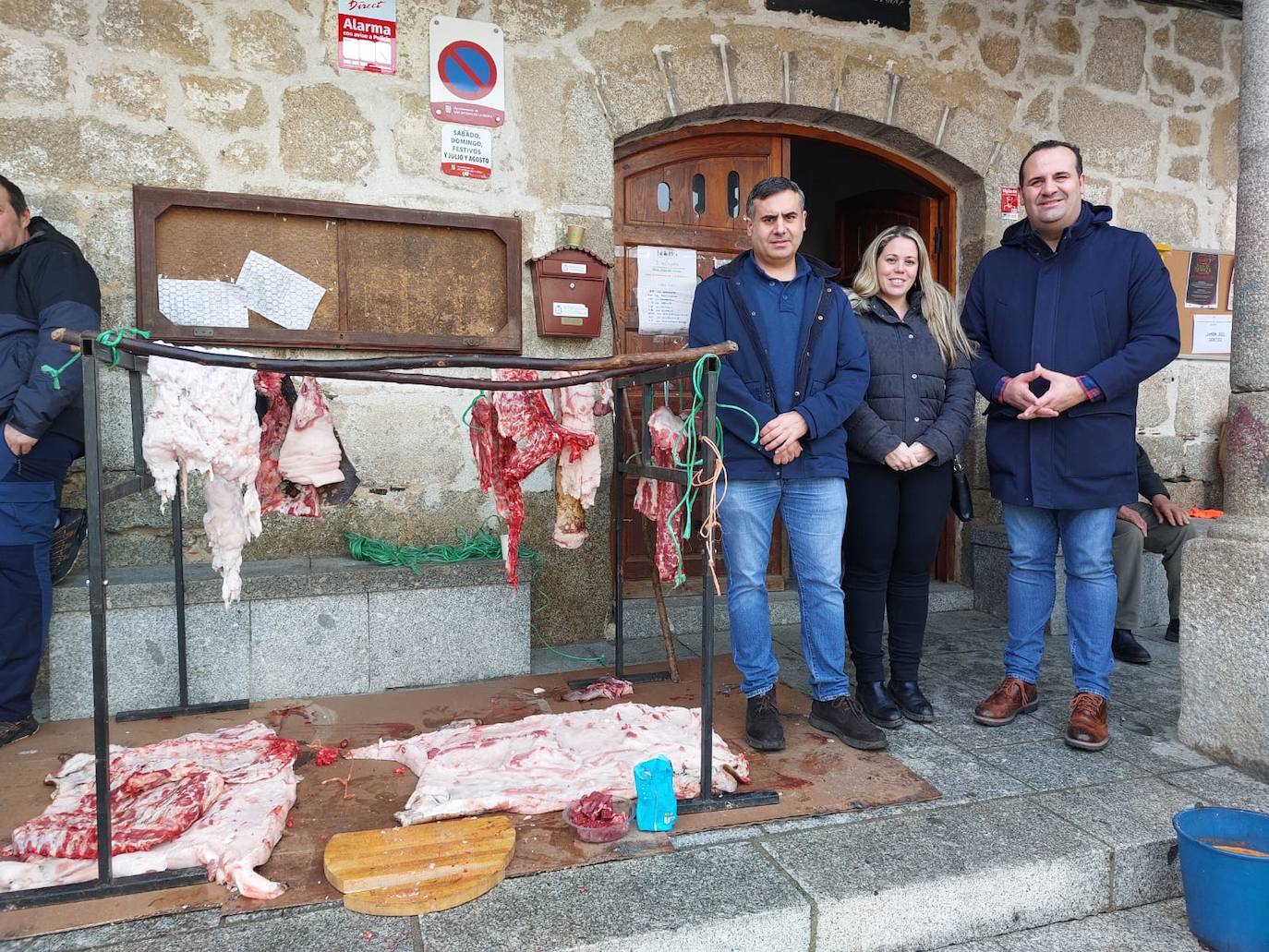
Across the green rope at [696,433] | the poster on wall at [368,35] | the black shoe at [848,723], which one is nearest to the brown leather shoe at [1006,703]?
the black shoe at [848,723]

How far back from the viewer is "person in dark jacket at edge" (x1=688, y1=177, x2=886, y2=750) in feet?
9.77

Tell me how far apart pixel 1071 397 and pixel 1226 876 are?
1.64m

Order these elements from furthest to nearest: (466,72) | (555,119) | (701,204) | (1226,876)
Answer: (701,204) < (555,119) < (466,72) < (1226,876)

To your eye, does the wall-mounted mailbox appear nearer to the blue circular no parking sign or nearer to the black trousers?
the blue circular no parking sign

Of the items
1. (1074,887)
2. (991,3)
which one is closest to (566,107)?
(991,3)

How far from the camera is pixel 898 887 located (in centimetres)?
215

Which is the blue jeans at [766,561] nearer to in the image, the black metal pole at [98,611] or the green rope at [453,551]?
the green rope at [453,551]

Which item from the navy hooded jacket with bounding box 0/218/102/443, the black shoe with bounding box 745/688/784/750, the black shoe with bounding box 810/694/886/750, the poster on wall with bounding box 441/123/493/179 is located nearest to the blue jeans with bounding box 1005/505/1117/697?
the black shoe with bounding box 810/694/886/750

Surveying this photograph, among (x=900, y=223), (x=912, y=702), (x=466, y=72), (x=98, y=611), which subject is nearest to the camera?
(x=98, y=611)

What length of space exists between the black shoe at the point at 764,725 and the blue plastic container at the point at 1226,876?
4.06 feet

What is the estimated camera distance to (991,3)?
199 inches

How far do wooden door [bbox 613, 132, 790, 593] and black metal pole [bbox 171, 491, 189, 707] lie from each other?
2306 mm

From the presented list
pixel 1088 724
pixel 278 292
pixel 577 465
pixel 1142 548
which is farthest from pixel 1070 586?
pixel 278 292

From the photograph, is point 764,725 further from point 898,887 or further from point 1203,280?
point 1203,280
